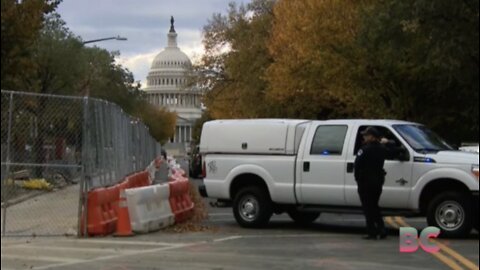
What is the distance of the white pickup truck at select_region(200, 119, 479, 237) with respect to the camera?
40.5ft

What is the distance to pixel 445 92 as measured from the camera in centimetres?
2647

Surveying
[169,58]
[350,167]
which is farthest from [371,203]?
[169,58]

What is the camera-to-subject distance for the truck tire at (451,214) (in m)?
12.2

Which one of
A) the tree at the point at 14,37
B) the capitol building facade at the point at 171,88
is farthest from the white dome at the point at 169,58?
the tree at the point at 14,37

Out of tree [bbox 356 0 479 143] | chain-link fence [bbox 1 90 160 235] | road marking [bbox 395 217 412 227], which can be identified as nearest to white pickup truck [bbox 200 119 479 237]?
road marking [bbox 395 217 412 227]

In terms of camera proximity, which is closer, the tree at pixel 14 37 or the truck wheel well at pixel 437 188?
the tree at pixel 14 37

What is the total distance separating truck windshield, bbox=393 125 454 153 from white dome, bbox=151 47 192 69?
128132 millimetres

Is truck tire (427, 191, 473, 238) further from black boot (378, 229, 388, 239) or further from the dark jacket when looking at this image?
the dark jacket

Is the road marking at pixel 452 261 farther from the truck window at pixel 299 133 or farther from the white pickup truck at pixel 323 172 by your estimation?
the truck window at pixel 299 133

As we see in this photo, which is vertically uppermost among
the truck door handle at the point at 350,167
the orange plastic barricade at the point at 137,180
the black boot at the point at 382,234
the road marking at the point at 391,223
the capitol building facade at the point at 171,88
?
the capitol building facade at the point at 171,88

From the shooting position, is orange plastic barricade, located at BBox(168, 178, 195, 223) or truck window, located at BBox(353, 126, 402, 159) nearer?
truck window, located at BBox(353, 126, 402, 159)

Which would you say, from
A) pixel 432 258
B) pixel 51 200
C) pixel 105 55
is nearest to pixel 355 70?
pixel 51 200

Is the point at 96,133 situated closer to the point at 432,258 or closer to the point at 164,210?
the point at 164,210

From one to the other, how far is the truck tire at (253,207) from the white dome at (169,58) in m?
127
